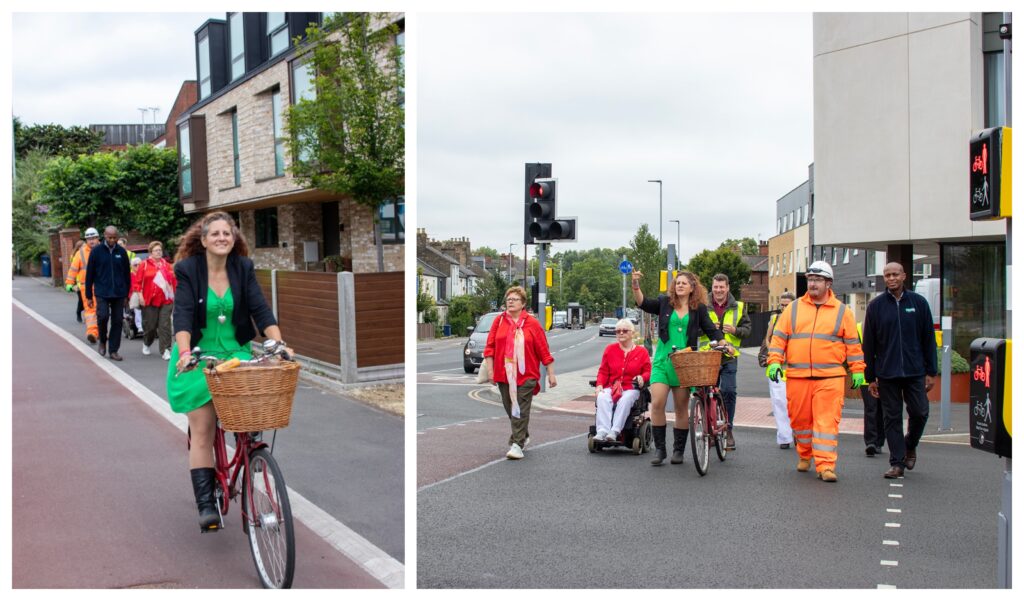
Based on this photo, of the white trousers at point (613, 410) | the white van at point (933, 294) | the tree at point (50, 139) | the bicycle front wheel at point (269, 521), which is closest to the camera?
the bicycle front wheel at point (269, 521)

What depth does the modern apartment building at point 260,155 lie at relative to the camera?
18531 mm

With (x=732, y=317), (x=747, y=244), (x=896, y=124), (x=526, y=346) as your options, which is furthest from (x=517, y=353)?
(x=747, y=244)

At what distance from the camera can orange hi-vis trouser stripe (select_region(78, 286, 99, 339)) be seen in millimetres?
10102

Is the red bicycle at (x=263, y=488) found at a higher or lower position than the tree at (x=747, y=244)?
lower

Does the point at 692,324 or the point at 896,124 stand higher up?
the point at 896,124

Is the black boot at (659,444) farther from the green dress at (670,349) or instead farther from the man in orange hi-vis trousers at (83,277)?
the man in orange hi-vis trousers at (83,277)

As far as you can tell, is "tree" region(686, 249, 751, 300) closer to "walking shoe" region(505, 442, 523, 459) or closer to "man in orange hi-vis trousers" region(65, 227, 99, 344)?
"man in orange hi-vis trousers" region(65, 227, 99, 344)

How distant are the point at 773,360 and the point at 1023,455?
3563 millimetres

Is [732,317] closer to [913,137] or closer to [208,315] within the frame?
[208,315]

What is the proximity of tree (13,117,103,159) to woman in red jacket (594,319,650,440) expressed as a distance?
471cm

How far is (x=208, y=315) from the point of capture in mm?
4324

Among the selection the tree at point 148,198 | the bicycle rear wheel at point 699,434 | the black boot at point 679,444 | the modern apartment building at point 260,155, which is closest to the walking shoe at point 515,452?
the black boot at point 679,444

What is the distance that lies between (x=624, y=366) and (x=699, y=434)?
4.04 ft

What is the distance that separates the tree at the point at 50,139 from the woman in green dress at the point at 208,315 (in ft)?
2.66
